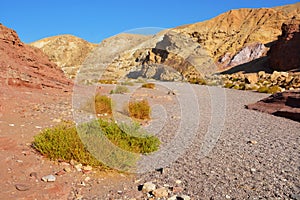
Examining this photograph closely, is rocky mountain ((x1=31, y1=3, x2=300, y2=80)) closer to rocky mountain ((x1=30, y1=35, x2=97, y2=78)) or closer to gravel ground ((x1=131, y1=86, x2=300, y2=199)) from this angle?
rocky mountain ((x1=30, y1=35, x2=97, y2=78))

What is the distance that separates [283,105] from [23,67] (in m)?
11.1

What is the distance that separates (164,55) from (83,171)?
51.0 metres

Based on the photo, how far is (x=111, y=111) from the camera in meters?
10.2

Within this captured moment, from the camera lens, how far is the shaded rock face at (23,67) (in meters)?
12.3

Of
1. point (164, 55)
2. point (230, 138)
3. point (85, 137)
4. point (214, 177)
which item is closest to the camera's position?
point (214, 177)

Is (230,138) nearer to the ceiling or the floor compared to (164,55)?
nearer to the floor

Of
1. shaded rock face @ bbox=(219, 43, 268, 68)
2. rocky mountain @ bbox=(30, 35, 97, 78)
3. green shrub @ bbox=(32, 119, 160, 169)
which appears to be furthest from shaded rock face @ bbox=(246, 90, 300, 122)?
rocky mountain @ bbox=(30, 35, 97, 78)

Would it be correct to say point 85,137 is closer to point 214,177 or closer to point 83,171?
point 83,171

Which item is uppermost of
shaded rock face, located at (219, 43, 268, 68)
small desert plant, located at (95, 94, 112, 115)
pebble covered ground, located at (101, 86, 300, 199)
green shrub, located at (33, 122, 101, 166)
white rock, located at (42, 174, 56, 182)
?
shaded rock face, located at (219, 43, 268, 68)

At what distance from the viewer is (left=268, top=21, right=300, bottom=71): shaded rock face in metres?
36.5

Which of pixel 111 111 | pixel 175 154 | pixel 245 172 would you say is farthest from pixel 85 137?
pixel 111 111

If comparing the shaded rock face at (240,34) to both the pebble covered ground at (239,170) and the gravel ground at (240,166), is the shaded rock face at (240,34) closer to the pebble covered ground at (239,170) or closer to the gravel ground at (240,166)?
the gravel ground at (240,166)

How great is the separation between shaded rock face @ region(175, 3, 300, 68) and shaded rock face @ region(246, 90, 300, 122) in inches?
1638

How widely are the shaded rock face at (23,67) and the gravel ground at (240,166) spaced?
7.24 meters
